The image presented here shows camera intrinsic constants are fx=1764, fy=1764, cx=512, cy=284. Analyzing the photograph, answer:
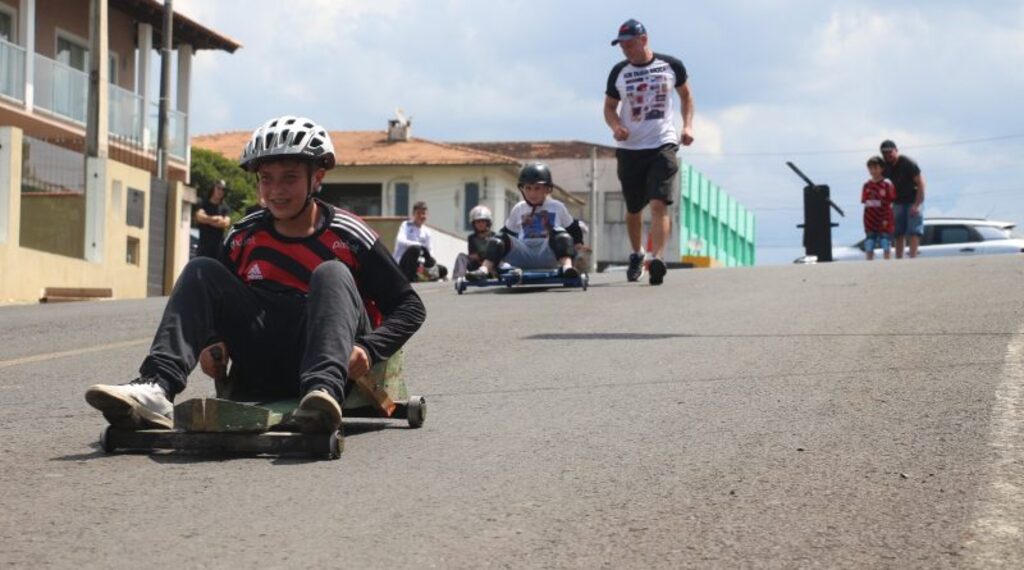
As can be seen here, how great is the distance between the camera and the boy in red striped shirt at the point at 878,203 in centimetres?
2420

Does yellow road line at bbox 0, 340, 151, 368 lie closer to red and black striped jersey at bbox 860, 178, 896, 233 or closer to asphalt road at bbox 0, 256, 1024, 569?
asphalt road at bbox 0, 256, 1024, 569

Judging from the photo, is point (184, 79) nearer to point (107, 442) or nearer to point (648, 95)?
point (648, 95)

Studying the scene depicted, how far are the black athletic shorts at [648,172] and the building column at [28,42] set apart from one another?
2169 centimetres

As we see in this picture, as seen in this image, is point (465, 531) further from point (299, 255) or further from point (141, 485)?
point (299, 255)

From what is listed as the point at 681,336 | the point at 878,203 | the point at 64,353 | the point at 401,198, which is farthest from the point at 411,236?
the point at 401,198

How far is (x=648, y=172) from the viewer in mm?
16672

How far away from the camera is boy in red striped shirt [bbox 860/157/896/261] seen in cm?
2420

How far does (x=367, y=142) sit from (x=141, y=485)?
75.0 meters

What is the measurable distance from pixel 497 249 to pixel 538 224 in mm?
503

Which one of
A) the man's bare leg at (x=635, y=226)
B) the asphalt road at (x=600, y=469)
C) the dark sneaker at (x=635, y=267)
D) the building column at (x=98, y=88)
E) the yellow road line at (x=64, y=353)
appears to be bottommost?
the asphalt road at (x=600, y=469)

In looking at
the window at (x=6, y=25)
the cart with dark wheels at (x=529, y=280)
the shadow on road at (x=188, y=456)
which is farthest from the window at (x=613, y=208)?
the shadow on road at (x=188, y=456)

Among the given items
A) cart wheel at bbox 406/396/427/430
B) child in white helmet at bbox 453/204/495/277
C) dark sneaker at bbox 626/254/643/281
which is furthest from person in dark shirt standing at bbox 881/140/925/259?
cart wheel at bbox 406/396/427/430

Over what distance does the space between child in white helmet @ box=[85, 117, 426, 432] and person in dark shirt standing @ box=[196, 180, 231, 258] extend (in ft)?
55.4

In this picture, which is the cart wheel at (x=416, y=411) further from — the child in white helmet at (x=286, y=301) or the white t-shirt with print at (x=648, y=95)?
the white t-shirt with print at (x=648, y=95)
